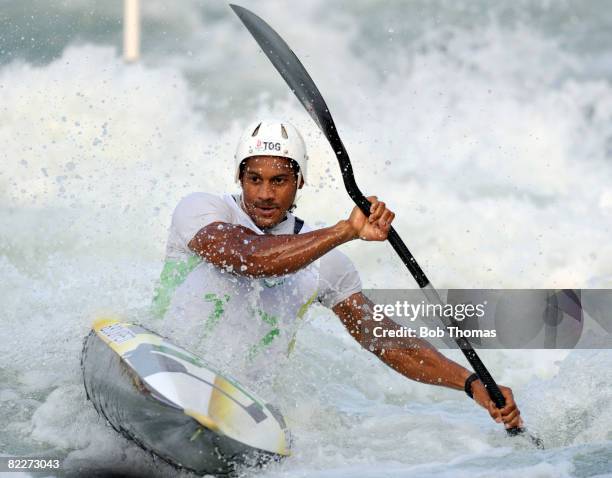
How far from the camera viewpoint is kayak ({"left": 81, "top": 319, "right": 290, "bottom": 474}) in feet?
11.9

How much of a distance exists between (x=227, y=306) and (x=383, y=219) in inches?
47.9

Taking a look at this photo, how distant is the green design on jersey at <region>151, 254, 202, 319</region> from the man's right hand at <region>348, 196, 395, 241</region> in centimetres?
117

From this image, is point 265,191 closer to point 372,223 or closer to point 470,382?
point 372,223

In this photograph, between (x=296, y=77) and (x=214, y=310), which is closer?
(x=214, y=310)

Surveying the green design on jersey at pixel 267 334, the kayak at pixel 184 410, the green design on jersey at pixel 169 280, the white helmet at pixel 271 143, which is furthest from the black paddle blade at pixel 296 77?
the kayak at pixel 184 410

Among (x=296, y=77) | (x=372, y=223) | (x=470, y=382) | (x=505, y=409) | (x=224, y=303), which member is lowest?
(x=505, y=409)

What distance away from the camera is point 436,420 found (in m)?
6.21

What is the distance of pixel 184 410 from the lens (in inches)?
141

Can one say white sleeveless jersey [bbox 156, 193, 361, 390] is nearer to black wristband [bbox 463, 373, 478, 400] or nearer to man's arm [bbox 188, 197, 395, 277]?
man's arm [bbox 188, 197, 395, 277]

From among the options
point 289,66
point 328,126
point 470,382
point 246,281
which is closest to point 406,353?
point 470,382

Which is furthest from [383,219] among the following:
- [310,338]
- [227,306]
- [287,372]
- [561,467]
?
[310,338]

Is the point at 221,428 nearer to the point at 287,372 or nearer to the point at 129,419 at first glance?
the point at 129,419

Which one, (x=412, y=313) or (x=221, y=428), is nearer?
(x=221, y=428)

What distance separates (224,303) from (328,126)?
132 centimetres
